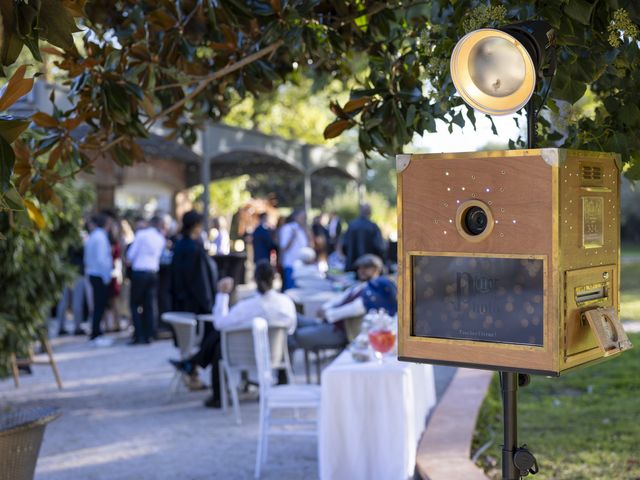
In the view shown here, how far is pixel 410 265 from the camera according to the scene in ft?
9.45

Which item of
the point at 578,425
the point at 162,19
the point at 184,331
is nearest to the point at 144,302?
the point at 184,331

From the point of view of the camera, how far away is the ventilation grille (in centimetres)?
270

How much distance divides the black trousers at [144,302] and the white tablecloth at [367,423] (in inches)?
263

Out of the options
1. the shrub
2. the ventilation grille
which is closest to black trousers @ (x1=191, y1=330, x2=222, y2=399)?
the shrub

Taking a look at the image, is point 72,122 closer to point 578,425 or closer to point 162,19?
point 162,19

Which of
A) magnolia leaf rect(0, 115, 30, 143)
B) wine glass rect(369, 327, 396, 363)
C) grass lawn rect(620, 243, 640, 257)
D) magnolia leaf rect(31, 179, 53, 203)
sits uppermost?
magnolia leaf rect(0, 115, 30, 143)

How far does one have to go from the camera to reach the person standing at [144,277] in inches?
470

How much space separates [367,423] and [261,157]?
14.0 meters

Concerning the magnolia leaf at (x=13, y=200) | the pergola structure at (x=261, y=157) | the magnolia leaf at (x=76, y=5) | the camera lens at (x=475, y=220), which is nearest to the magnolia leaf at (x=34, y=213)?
the magnolia leaf at (x=76, y=5)

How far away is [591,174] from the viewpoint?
2.75 meters

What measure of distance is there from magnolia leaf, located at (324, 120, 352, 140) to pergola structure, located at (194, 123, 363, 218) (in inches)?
405

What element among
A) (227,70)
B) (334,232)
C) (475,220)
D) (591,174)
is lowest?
(334,232)

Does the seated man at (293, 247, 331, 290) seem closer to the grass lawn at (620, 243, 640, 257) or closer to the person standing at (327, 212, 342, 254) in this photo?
the person standing at (327, 212, 342, 254)

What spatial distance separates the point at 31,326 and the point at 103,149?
444 centimetres
